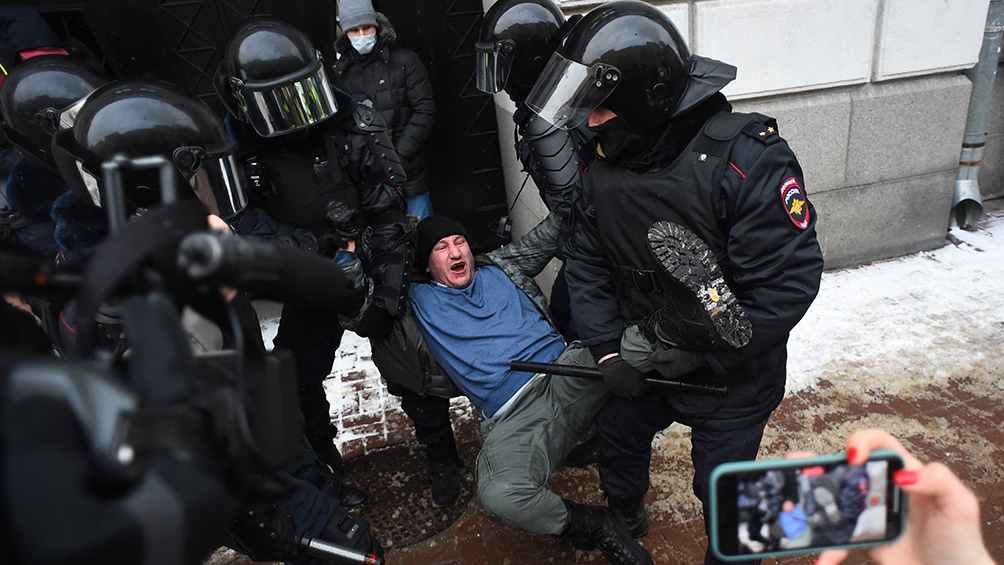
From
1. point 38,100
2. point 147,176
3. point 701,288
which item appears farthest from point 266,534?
point 38,100

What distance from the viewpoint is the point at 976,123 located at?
4801 millimetres

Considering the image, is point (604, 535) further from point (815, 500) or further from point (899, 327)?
point (899, 327)

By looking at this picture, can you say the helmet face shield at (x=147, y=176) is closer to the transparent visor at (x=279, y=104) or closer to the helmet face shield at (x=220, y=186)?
the helmet face shield at (x=220, y=186)

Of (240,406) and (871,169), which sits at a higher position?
(240,406)

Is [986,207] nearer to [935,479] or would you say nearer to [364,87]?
[364,87]

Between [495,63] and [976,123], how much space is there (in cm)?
383

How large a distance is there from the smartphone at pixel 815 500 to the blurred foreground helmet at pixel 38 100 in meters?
3.00

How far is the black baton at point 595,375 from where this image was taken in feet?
7.00

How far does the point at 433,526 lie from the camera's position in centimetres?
288

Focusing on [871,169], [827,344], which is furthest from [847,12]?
[827,344]

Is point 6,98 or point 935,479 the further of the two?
point 6,98

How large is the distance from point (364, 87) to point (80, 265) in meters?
3.89

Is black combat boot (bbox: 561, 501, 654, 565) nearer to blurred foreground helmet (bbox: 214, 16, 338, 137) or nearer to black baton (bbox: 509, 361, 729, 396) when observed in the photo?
black baton (bbox: 509, 361, 729, 396)

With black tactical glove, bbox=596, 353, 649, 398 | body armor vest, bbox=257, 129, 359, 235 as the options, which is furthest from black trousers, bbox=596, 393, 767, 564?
body armor vest, bbox=257, 129, 359, 235
